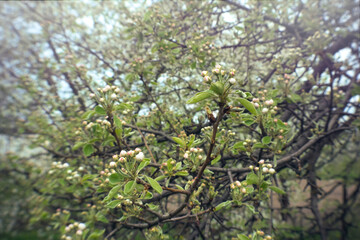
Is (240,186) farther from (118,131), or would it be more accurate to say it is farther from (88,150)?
(88,150)

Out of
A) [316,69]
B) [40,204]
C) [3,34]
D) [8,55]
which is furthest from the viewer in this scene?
[3,34]

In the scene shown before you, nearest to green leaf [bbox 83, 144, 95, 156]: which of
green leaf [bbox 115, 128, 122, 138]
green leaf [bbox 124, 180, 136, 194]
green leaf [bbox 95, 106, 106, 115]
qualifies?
green leaf [bbox 115, 128, 122, 138]

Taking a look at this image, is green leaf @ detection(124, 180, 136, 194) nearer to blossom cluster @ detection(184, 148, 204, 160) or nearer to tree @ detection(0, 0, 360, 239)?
tree @ detection(0, 0, 360, 239)

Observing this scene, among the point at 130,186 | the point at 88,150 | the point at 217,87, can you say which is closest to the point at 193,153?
the point at 130,186

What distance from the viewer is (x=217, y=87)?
3.86 ft

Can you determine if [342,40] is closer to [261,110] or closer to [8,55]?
[261,110]

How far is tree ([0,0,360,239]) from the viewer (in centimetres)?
187

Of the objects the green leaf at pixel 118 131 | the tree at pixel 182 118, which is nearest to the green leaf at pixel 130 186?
the tree at pixel 182 118

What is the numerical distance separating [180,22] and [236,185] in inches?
155

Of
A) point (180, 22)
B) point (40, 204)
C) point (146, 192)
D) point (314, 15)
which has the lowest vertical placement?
point (40, 204)

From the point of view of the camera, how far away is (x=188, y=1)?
4.55m

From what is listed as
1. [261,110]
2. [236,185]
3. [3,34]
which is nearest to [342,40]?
[261,110]

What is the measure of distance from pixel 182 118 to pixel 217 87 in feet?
7.15

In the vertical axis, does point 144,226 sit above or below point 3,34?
below
